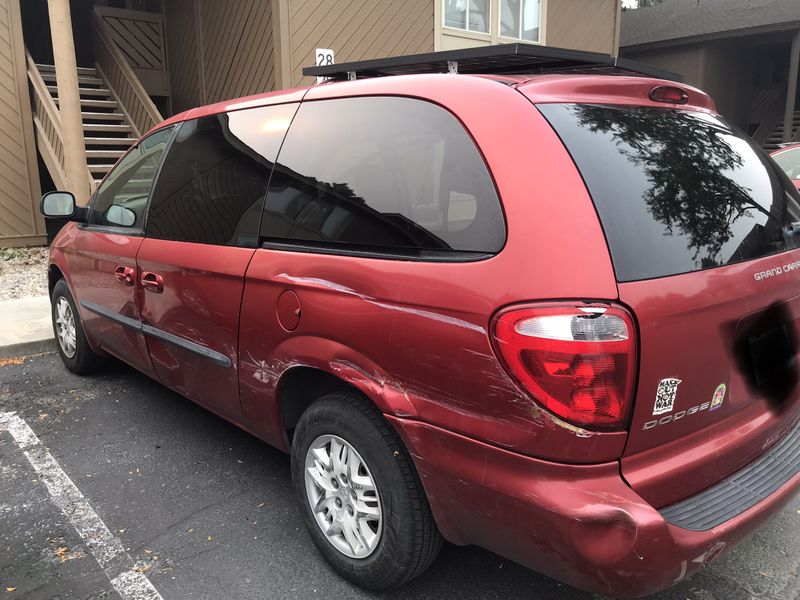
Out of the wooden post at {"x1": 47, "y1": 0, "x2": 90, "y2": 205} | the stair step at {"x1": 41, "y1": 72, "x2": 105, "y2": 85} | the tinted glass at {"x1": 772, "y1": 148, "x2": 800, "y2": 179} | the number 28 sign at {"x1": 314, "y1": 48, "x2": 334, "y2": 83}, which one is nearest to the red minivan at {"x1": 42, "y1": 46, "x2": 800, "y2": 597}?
the wooden post at {"x1": 47, "y1": 0, "x2": 90, "y2": 205}

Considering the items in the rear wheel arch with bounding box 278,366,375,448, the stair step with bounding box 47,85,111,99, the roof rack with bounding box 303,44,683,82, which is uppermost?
the stair step with bounding box 47,85,111,99

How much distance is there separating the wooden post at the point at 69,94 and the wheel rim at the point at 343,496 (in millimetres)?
5454

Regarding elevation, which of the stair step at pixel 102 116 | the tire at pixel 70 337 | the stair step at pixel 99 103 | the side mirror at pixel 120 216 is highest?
the stair step at pixel 99 103

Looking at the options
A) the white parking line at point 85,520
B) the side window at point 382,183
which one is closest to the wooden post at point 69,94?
the white parking line at point 85,520

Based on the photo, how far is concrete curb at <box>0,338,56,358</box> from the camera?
5.10 meters

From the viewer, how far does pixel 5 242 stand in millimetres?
8867

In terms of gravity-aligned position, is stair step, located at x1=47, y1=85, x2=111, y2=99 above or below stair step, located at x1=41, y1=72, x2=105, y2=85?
below

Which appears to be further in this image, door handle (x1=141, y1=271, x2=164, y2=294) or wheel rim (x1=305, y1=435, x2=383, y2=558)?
door handle (x1=141, y1=271, x2=164, y2=294)

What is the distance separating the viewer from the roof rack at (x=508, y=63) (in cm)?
236

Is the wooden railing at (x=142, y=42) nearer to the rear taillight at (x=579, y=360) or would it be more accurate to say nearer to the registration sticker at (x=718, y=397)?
the rear taillight at (x=579, y=360)

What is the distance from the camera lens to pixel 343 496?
2.38m

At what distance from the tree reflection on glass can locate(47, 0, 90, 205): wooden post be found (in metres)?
6.18

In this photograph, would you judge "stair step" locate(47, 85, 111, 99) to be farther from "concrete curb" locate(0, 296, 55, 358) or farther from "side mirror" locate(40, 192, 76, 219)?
"side mirror" locate(40, 192, 76, 219)

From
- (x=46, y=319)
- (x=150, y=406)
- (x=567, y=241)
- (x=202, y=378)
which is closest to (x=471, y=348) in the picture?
(x=567, y=241)
